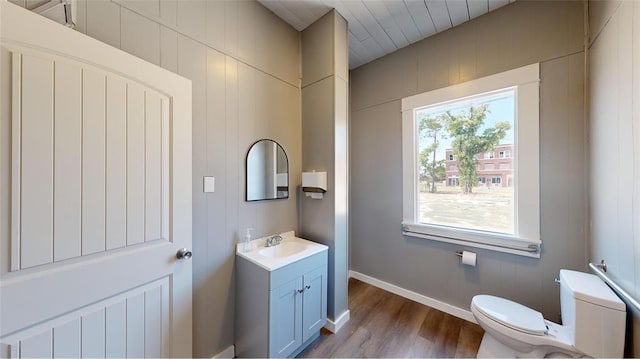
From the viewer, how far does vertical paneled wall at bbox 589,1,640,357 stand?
100 cm

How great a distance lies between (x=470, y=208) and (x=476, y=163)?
42 cm

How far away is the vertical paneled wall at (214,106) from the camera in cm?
113

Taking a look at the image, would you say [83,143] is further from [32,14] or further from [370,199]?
[370,199]

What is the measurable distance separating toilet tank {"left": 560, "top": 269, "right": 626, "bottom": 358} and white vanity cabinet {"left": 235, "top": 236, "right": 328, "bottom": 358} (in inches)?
58.4

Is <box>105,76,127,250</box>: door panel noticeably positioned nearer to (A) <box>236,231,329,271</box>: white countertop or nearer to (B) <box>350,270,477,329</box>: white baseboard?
(A) <box>236,231,329,271</box>: white countertop

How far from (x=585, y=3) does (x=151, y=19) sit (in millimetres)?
2854

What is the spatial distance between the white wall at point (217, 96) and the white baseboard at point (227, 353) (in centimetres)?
3

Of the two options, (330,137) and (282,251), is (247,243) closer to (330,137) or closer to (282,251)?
(282,251)

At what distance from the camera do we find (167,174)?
4.07ft

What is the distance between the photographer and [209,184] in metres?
1.50

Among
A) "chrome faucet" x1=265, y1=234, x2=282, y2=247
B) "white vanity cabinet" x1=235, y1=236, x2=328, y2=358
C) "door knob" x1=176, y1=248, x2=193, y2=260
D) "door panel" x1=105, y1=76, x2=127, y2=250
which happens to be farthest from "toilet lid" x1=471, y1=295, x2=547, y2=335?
"door panel" x1=105, y1=76, x2=127, y2=250

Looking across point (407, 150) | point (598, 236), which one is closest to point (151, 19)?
point (407, 150)

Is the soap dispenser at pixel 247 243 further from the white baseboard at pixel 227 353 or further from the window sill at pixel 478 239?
the window sill at pixel 478 239

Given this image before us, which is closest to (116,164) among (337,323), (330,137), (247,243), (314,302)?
(247,243)
